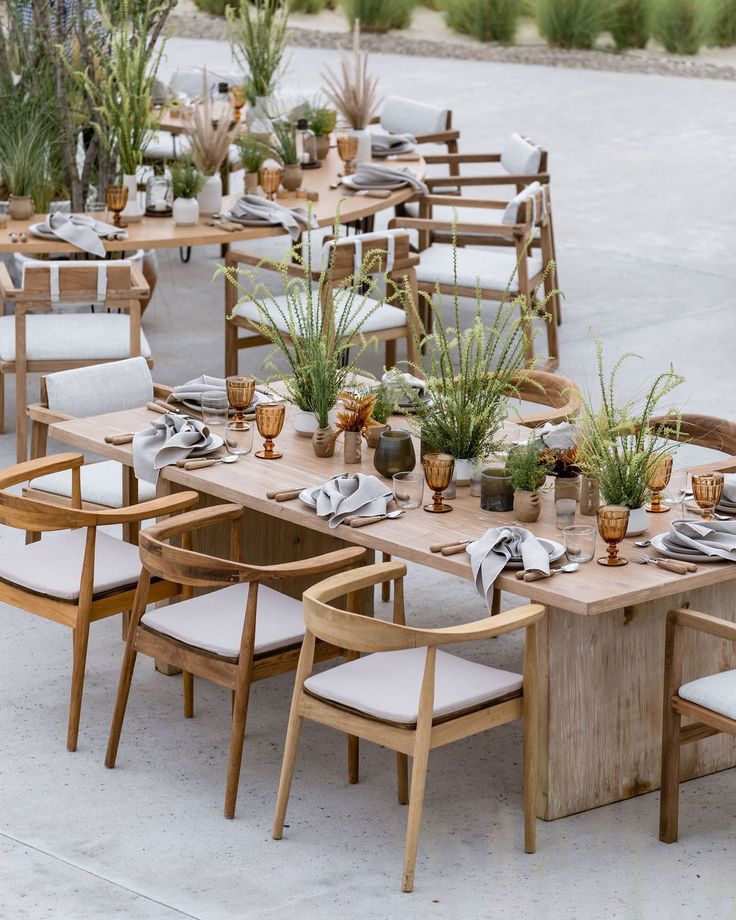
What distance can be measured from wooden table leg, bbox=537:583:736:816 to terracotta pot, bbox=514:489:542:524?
1.26ft

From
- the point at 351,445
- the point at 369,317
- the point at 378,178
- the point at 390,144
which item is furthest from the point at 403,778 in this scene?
the point at 390,144

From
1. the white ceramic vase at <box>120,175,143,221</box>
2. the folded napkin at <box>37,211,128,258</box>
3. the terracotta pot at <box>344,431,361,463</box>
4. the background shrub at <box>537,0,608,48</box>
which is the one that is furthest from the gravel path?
the terracotta pot at <box>344,431,361,463</box>

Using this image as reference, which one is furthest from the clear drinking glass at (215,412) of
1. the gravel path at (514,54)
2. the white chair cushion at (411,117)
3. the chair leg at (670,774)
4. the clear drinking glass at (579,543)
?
the gravel path at (514,54)

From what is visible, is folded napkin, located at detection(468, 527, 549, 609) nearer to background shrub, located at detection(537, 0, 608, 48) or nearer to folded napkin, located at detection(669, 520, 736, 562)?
folded napkin, located at detection(669, 520, 736, 562)

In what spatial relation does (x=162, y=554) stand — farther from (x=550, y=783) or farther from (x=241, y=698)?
(x=550, y=783)

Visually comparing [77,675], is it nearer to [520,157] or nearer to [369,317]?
[369,317]

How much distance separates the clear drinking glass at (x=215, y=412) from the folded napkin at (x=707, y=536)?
1.42m

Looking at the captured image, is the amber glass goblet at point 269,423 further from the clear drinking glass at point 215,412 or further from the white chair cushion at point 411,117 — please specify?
the white chair cushion at point 411,117

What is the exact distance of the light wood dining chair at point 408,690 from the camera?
3.57m

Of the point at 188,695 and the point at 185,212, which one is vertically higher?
the point at 185,212

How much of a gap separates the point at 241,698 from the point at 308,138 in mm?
5023

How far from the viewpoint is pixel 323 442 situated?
185 inches

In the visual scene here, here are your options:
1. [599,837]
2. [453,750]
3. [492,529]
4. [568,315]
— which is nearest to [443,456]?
[492,529]

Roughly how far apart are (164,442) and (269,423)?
295 mm
